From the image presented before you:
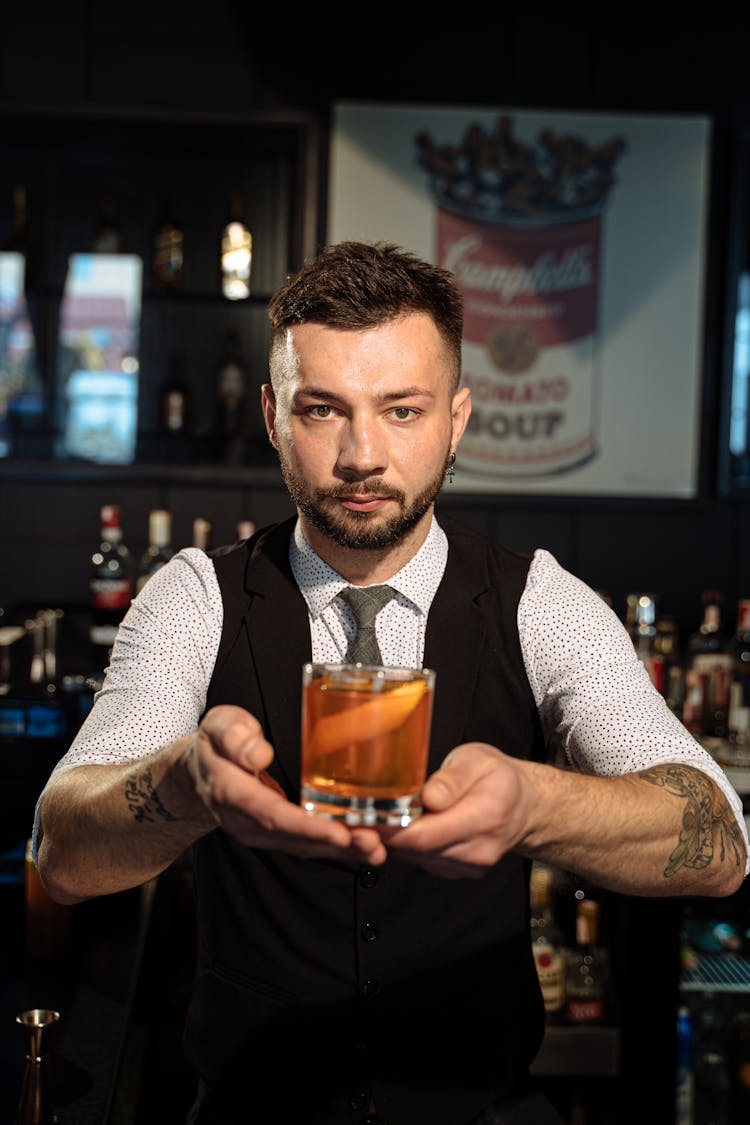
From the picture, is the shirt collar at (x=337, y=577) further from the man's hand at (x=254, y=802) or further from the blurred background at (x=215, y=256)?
the blurred background at (x=215, y=256)

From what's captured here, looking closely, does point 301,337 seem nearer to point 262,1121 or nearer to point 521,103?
point 262,1121

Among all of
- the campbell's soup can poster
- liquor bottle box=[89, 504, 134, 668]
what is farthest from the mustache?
the campbell's soup can poster

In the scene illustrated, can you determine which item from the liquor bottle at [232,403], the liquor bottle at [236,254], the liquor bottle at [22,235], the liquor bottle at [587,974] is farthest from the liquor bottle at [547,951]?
the liquor bottle at [22,235]

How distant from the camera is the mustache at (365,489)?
1.39m

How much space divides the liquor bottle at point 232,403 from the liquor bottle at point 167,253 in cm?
25

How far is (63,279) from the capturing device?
3.90 meters

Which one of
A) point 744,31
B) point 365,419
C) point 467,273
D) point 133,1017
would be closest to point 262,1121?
point 133,1017

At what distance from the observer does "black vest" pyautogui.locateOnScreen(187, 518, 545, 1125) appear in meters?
1.40

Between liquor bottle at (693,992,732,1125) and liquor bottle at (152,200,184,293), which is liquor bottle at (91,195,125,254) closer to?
liquor bottle at (152,200,184,293)

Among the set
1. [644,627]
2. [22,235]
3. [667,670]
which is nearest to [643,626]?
[644,627]

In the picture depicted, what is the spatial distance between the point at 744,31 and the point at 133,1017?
11.2ft

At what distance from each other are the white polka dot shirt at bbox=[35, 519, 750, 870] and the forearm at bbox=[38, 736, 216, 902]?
65 mm

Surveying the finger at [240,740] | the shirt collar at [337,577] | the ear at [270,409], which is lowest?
the finger at [240,740]

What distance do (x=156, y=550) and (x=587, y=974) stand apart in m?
1.63
